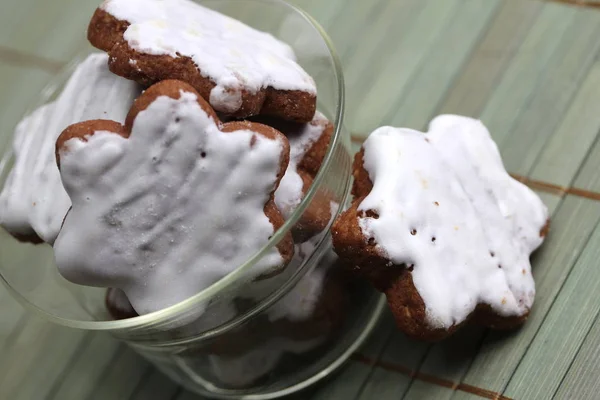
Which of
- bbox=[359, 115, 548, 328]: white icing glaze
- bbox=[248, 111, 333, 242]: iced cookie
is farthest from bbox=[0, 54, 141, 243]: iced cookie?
bbox=[359, 115, 548, 328]: white icing glaze

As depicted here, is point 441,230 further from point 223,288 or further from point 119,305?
point 119,305

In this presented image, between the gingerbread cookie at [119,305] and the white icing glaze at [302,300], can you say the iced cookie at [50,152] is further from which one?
the white icing glaze at [302,300]

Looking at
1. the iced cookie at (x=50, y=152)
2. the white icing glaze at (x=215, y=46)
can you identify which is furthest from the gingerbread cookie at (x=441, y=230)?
the iced cookie at (x=50, y=152)

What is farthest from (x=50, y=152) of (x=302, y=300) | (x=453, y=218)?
(x=453, y=218)

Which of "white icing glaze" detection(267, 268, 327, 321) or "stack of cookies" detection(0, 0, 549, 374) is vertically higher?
"stack of cookies" detection(0, 0, 549, 374)

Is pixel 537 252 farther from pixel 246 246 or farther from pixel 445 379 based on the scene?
pixel 246 246

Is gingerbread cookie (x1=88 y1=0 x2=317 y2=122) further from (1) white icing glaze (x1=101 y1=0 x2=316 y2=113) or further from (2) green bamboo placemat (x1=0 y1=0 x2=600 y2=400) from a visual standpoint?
(2) green bamboo placemat (x1=0 y1=0 x2=600 y2=400)
